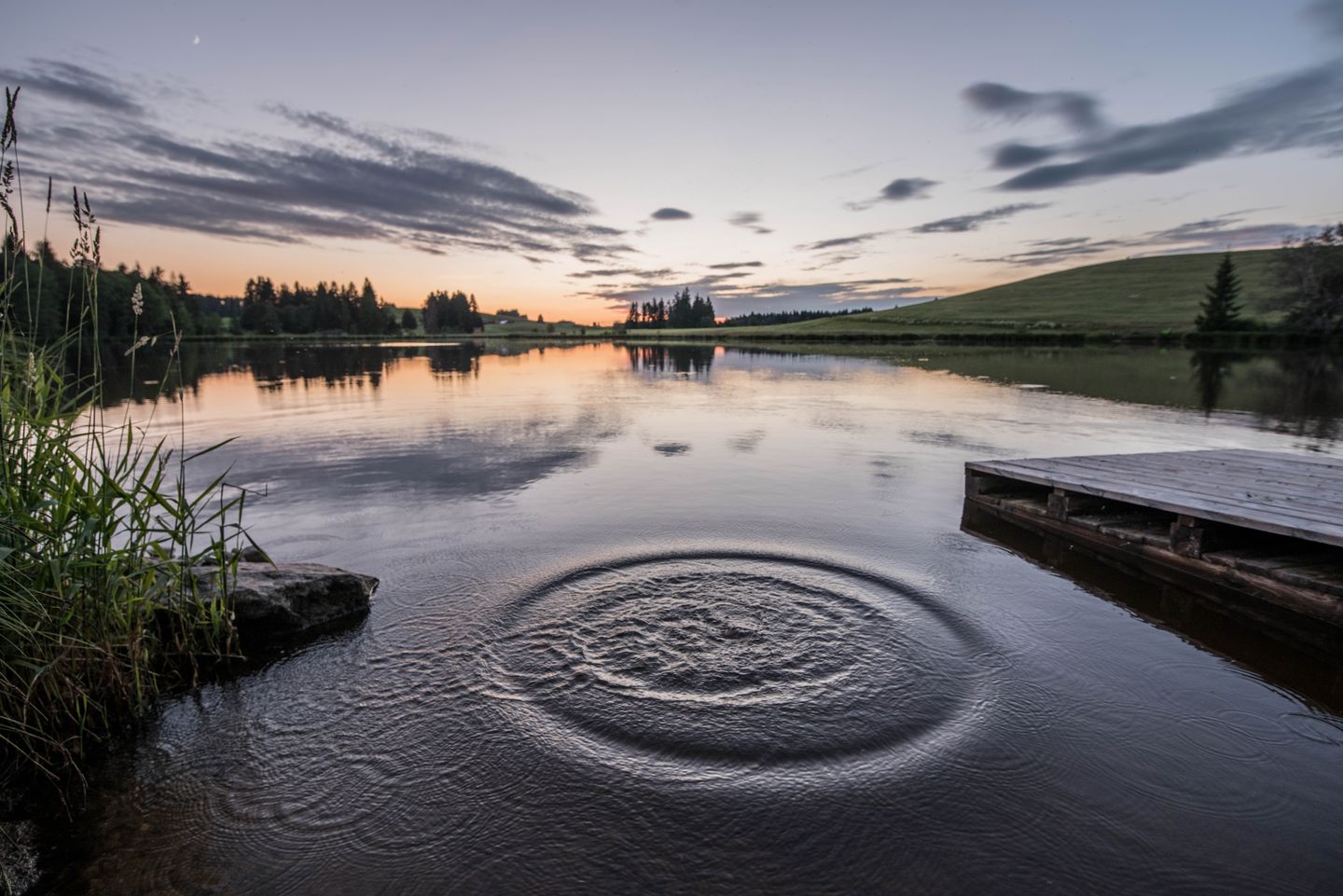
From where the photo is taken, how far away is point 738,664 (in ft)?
20.3

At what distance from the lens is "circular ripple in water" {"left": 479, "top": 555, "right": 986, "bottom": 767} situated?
17.2ft

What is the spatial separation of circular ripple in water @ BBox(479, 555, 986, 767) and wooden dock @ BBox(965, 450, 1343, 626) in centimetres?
403

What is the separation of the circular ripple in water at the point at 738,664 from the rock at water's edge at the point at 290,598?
77.1 inches

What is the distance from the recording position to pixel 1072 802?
4.54m

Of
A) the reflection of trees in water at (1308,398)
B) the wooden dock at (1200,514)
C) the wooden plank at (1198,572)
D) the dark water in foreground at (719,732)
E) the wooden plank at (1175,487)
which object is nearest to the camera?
the dark water in foreground at (719,732)

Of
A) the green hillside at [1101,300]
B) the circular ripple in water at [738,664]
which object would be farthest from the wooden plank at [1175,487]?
the green hillside at [1101,300]

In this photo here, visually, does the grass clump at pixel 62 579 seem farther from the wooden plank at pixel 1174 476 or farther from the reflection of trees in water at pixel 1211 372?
the reflection of trees in water at pixel 1211 372

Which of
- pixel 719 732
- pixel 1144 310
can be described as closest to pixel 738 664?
pixel 719 732

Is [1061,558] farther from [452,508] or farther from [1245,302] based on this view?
[1245,302]

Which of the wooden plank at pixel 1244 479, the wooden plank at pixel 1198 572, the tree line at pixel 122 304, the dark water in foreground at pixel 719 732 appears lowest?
the dark water in foreground at pixel 719 732

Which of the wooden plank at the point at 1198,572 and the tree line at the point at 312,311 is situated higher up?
the tree line at the point at 312,311

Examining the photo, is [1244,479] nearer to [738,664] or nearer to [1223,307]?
[738,664]

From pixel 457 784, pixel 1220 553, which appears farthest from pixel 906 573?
pixel 457 784

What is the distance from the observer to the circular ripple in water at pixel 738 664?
524 centimetres
